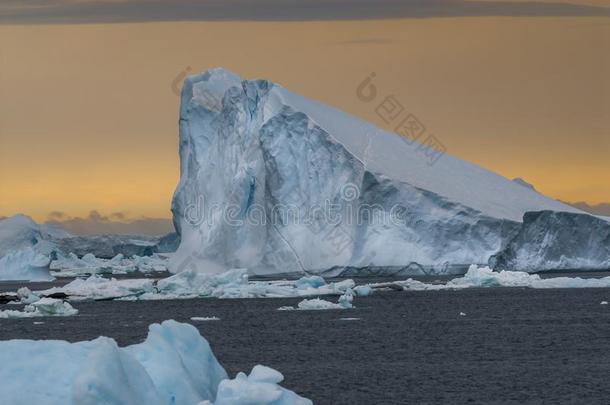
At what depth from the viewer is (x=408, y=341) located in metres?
27.1

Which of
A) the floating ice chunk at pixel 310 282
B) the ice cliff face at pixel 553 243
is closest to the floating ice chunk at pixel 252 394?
the floating ice chunk at pixel 310 282

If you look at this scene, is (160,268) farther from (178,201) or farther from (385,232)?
(385,232)

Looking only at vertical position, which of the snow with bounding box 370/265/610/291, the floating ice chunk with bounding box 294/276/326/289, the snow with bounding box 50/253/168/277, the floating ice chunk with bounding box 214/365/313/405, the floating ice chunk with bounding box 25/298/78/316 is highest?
the snow with bounding box 370/265/610/291

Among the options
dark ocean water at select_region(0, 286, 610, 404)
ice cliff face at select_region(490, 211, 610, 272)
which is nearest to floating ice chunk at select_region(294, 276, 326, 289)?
dark ocean water at select_region(0, 286, 610, 404)

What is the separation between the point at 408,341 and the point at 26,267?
3279 centimetres

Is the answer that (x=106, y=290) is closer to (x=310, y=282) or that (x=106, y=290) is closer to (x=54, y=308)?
(x=310, y=282)

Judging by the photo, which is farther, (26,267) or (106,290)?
(26,267)

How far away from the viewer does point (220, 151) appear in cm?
4991

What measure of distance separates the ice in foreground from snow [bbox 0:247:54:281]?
4274 centimetres

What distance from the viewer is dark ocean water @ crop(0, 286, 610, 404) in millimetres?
18391

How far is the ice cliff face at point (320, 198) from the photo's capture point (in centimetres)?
4466

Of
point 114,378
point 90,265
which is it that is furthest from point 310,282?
point 90,265

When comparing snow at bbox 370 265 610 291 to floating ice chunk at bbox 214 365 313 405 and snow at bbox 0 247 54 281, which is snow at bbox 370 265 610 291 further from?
floating ice chunk at bbox 214 365 313 405

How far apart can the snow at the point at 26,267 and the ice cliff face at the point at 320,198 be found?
8058 mm
